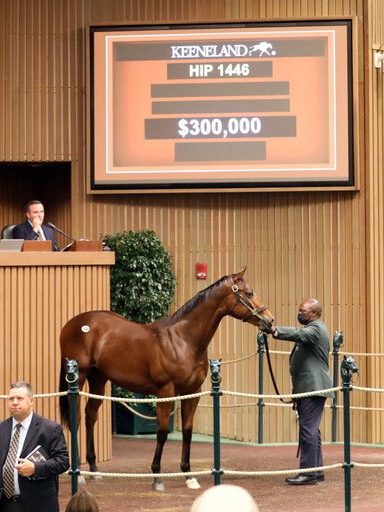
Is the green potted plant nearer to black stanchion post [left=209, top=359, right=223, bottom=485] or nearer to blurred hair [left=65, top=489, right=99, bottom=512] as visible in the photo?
black stanchion post [left=209, top=359, right=223, bottom=485]

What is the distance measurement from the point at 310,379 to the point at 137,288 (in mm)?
4150

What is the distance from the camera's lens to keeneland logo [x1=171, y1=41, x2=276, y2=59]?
1519cm

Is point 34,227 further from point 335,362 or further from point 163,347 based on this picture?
point 335,362

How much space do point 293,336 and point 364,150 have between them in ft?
16.3

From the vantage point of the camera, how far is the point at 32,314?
12375 millimetres

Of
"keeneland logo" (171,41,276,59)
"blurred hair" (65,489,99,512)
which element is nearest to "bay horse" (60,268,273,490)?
"keeneland logo" (171,41,276,59)

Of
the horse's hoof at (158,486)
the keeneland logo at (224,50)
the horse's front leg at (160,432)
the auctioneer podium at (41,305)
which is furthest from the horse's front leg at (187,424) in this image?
the keeneland logo at (224,50)

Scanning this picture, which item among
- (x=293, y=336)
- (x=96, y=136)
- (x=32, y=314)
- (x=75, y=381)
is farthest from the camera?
(x=96, y=136)

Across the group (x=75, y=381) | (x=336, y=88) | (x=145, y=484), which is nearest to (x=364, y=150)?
(x=336, y=88)

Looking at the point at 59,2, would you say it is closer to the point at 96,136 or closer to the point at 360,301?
the point at 96,136

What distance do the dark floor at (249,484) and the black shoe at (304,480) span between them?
61mm

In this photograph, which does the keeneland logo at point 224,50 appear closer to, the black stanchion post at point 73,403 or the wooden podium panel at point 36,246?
the wooden podium panel at point 36,246

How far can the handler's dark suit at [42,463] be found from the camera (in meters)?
7.51

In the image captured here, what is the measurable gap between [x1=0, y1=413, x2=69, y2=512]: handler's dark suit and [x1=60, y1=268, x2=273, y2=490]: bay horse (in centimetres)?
348
